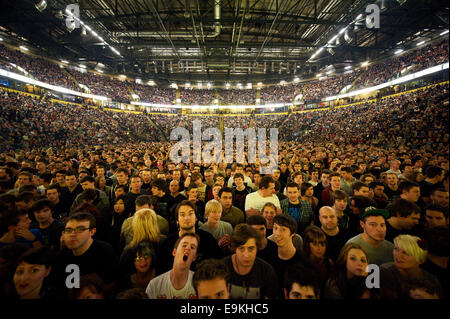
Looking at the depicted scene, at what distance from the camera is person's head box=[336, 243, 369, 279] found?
1.69 m

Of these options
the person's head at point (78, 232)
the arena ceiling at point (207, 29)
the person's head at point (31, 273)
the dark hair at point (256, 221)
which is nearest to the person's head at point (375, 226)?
the dark hair at point (256, 221)

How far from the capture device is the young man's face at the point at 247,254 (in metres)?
1.70

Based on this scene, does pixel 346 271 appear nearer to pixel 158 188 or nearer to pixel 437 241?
pixel 437 241

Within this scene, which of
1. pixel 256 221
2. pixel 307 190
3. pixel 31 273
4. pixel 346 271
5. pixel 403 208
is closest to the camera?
pixel 31 273

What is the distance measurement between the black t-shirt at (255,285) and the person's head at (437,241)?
1559 millimetres

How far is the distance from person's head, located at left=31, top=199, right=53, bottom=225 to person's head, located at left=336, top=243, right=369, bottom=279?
3.78 meters

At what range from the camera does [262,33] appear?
18.5 metres

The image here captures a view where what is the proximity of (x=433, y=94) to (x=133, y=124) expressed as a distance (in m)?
31.0

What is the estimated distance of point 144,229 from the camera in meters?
2.09

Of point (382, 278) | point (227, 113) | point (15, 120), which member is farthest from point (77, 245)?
point (227, 113)

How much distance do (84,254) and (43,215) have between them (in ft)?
3.87

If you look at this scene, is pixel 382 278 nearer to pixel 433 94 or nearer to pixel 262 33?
pixel 433 94

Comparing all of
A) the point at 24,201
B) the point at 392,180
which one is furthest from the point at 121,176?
the point at 392,180

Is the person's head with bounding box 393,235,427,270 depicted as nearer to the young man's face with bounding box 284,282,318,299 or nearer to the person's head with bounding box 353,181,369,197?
the young man's face with bounding box 284,282,318,299
